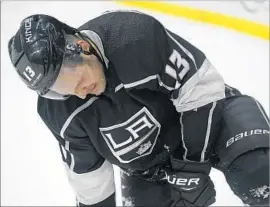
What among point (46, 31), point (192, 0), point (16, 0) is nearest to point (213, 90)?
point (46, 31)

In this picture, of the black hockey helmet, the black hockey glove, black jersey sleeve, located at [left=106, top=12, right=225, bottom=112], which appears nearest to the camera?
the black hockey helmet

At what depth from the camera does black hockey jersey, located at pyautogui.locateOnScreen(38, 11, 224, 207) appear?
104 centimetres

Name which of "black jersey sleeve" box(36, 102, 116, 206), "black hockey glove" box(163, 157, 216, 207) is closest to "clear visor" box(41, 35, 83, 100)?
"black jersey sleeve" box(36, 102, 116, 206)

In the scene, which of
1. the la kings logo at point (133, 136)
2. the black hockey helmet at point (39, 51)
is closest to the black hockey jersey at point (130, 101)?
the la kings logo at point (133, 136)

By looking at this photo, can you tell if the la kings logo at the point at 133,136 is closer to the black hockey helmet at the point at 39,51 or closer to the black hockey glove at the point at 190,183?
→ the black hockey glove at the point at 190,183

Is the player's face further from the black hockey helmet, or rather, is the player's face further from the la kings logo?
the la kings logo

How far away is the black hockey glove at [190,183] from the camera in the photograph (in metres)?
1.20

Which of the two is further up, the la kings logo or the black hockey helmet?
the black hockey helmet

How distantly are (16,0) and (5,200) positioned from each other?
62.9 inches

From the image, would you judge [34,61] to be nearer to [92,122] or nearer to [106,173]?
[92,122]

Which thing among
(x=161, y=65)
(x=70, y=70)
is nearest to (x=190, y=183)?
(x=161, y=65)

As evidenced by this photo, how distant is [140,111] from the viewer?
3.63 feet

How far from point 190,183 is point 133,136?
0.60 feet

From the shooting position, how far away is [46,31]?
917 mm
